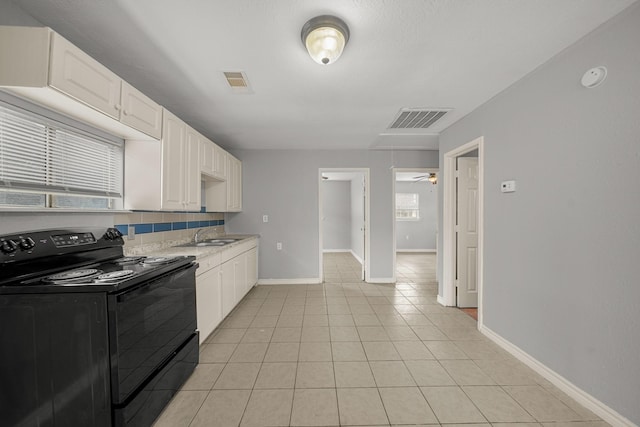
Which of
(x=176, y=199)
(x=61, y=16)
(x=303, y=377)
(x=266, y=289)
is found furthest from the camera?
(x=266, y=289)

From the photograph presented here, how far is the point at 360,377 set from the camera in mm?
1964

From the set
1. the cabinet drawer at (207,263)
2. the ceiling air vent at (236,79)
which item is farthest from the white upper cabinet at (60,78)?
the cabinet drawer at (207,263)

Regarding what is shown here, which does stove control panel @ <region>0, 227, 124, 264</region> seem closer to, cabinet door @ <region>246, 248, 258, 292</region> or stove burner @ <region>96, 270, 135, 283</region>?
stove burner @ <region>96, 270, 135, 283</region>

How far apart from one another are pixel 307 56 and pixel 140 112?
4.42 feet

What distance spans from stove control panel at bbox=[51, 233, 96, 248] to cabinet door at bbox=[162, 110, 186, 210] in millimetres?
552

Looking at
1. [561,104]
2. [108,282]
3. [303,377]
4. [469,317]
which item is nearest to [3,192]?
[108,282]

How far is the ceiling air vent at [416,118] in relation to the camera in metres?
2.79

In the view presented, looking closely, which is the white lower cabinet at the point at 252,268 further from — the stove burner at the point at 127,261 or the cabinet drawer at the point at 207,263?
the stove burner at the point at 127,261

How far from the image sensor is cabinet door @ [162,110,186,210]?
7.14ft

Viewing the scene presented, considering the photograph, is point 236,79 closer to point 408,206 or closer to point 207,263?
point 207,263

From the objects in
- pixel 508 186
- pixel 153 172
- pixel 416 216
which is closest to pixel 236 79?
pixel 153 172

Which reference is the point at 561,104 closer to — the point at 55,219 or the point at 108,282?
the point at 108,282

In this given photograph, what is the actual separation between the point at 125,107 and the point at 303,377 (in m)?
2.42

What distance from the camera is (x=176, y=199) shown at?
2.37 meters
